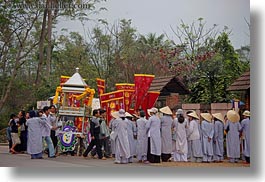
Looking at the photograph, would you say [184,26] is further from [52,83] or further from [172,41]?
[52,83]

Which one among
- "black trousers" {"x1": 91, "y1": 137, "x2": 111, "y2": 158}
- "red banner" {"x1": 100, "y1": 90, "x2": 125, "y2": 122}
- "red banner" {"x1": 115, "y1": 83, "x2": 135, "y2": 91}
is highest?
"red banner" {"x1": 115, "y1": 83, "x2": 135, "y2": 91}

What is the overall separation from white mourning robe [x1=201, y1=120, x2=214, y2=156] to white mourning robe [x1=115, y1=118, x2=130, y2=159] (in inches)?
65.6

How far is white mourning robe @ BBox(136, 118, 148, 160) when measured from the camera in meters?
11.6

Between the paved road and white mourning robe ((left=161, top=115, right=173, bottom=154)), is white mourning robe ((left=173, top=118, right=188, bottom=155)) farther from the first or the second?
the paved road

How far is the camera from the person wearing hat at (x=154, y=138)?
11305mm

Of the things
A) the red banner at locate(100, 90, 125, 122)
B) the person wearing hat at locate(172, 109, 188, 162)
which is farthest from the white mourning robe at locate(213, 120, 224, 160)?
the red banner at locate(100, 90, 125, 122)

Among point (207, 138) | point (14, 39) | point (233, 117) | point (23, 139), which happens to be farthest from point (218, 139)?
point (14, 39)

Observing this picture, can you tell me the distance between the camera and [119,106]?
13.3 m

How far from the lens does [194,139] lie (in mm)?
11789

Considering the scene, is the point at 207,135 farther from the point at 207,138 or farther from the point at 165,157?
the point at 165,157

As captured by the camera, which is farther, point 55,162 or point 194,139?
point 194,139

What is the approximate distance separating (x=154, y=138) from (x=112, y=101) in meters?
2.53

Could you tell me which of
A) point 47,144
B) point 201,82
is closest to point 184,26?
point 201,82

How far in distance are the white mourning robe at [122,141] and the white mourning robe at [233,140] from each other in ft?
6.96
